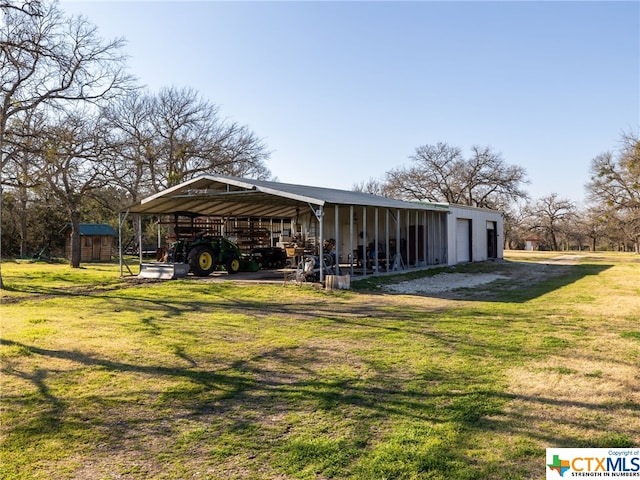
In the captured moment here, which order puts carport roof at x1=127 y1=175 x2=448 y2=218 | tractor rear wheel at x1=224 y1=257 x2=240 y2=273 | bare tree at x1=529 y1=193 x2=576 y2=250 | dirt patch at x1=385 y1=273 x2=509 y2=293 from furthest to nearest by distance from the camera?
bare tree at x1=529 y1=193 x2=576 y2=250, tractor rear wheel at x1=224 y1=257 x2=240 y2=273, carport roof at x1=127 y1=175 x2=448 y2=218, dirt patch at x1=385 y1=273 x2=509 y2=293

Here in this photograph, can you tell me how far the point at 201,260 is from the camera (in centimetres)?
1560

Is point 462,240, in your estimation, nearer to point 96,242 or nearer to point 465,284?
point 465,284

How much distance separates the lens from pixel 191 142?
2844cm

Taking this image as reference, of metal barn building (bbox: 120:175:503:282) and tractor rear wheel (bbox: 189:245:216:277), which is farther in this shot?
tractor rear wheel (bbox: 189:245:216:277)

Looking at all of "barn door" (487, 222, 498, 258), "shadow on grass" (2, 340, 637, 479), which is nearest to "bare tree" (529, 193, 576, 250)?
"barn door" (487, 222, 498, 258)

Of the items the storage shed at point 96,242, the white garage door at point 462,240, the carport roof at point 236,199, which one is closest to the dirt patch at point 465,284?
the carport roof at point 236,199

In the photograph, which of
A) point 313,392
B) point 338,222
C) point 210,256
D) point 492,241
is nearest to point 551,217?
point 492,241

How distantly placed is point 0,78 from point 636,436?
15429 mm

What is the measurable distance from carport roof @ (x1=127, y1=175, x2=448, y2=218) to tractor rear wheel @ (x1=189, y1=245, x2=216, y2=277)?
1583mm

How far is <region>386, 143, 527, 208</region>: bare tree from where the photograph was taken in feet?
133

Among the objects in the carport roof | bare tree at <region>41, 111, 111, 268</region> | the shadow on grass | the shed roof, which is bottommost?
the shadow on grass

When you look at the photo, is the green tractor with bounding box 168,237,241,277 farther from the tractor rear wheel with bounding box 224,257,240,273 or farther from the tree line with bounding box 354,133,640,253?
the tree line with bounding box 354,133,640,253

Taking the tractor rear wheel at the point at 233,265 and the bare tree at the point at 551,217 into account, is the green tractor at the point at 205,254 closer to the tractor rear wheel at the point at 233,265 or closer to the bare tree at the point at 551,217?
the tractor rear wheel at the point at 233,265

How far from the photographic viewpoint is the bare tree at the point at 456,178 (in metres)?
40.7
